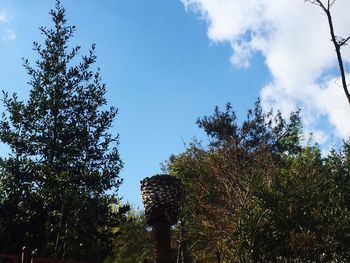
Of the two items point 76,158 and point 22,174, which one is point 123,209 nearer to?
point 76,158

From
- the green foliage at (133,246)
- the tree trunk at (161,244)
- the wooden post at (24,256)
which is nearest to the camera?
the wooden post at (24,256)

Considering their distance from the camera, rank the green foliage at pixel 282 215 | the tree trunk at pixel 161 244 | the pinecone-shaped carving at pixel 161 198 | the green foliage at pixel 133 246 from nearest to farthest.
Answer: the green foliage at pixel 282 215, the tree trunk at pixel 161 244, the pinecone-shaped carving at pixel 161 198, the green foliage at pixel 133 246

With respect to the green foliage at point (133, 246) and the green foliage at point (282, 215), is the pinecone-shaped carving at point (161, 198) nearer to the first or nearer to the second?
the green foliage at point (282, 215)

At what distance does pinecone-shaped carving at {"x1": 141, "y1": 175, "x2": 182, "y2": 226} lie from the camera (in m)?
13.8

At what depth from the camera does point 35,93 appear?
1438cm

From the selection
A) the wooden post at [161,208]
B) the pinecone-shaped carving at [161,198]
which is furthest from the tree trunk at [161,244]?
the pinecone-shaped carving at [161,198]

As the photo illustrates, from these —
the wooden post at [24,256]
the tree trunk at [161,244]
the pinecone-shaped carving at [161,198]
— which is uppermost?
the pinecone-shaped carving at [161,198]

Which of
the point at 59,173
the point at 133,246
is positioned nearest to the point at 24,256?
the point at 59,173

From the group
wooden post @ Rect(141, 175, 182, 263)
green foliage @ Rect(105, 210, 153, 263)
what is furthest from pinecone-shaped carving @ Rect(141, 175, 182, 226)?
green foliage @ Rect(105, 210, 153, 263)

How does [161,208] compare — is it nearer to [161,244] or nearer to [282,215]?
[161,244]

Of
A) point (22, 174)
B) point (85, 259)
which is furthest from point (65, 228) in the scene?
point (22, 174)

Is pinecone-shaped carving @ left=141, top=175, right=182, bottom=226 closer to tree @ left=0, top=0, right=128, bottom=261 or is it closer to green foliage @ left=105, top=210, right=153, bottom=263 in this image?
tree @ left=0, top=0, right=128, bottom=261

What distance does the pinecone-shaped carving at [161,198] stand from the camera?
1379cm

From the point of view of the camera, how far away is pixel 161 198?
1390cm
